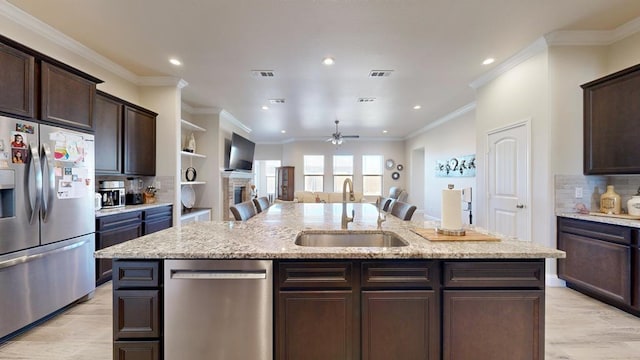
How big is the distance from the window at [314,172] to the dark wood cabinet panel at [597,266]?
750 cm

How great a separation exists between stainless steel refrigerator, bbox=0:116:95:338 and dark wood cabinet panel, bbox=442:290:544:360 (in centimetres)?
306

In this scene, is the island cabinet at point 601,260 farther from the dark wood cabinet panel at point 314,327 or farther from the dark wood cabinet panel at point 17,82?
the dark wood cabinet panel at point 17,82

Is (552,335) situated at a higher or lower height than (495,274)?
lower

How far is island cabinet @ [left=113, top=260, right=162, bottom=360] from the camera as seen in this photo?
1419 millimetres

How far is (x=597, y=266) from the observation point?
2602 millimetres

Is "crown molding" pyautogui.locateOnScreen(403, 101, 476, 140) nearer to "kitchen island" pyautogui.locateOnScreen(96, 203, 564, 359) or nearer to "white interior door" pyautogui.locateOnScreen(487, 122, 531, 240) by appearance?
"white interior door" pyautogui.locateOnScreen(487, 122, 531, 240)

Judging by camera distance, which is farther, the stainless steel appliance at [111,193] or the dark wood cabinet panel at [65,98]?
the stainless steel appliance at [111,193]

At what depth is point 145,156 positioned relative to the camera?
13.0 ft

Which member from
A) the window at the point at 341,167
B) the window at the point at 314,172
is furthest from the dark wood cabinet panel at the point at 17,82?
the window at the point at 341,167

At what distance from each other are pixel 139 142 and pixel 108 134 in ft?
1.70

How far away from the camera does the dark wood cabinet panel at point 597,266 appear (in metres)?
2.38

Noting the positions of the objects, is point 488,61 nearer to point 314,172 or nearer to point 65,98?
point 65,98

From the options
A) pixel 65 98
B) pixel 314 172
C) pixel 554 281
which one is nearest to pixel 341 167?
pixel 314 172

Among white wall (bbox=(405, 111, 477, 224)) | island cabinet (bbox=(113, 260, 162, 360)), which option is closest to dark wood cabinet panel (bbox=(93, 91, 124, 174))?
island cabinet (bbox=(113, 260, 162, 360))
